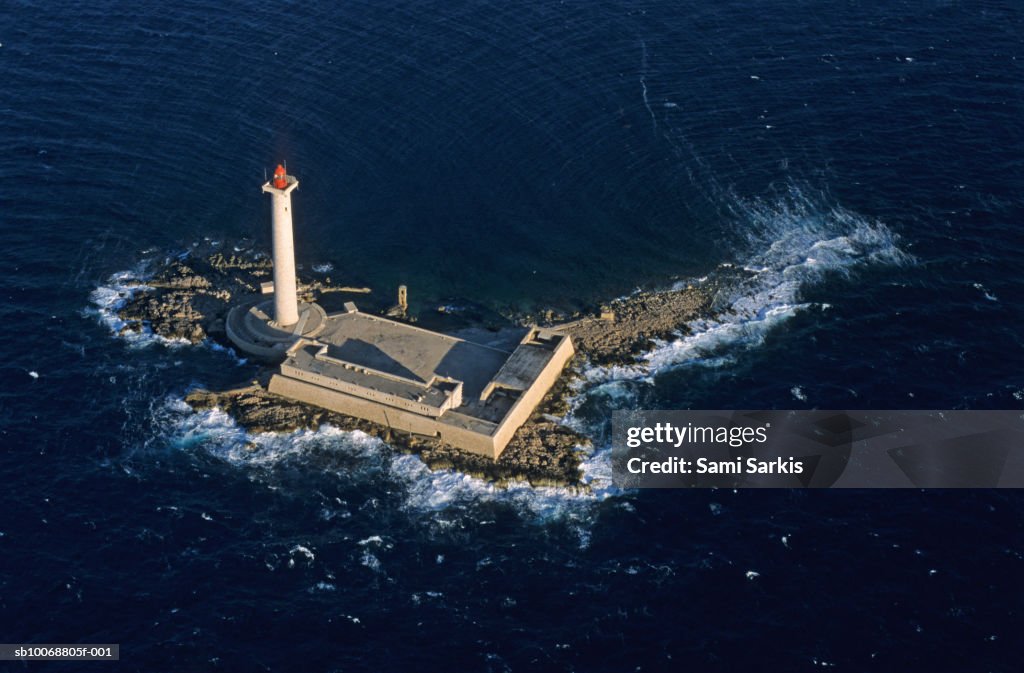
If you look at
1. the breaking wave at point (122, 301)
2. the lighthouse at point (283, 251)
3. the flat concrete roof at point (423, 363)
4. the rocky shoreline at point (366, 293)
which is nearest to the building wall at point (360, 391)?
the flat concrete roof at point (423, 363)

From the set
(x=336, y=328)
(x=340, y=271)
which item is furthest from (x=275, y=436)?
(x=340, y=271)

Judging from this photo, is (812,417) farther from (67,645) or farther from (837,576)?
(67,645)

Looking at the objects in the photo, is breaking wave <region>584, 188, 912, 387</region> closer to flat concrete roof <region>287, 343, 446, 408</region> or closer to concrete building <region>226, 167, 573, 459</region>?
concrete building <region>226, 167, 573, 459</region>

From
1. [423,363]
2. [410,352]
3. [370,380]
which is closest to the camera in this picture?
[370,380]

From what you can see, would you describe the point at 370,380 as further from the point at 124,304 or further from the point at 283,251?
the point at 124,304

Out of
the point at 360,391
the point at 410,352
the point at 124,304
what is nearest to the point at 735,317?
the point at 410,352
